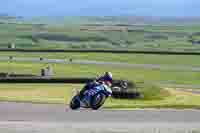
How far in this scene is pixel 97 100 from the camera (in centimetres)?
1773

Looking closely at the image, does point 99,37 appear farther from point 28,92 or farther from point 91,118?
point 91,118

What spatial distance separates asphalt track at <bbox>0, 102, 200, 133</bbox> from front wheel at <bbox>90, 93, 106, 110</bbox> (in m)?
0.24

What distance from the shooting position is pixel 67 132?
12625 mm

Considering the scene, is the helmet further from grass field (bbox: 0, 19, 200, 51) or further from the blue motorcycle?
grass field (bbox: 0, 19, 200, 51)

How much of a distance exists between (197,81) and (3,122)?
33554 millimetres

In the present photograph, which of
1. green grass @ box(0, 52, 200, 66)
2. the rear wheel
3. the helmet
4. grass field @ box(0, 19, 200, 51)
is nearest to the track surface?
the rear wheel

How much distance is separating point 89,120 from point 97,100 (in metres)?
1.90

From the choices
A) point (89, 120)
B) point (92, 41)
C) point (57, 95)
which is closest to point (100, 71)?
point (57, 95)

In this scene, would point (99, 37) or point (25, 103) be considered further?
point (99, 37)

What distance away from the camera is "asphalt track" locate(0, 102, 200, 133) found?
13345mm

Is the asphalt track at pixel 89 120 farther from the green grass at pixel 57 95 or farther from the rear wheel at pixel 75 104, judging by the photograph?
the green grass at pixel 57 95

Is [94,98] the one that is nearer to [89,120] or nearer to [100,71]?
[89,120]

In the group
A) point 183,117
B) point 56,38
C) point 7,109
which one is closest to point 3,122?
point 7,109

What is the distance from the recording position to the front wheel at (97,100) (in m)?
17.6
